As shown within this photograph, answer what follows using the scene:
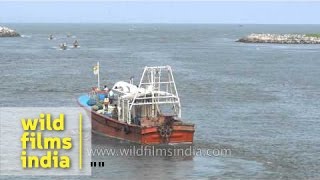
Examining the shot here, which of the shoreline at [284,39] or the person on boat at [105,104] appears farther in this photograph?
the shoreline at [284,39]

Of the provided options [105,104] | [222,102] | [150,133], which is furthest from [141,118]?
[222,102]

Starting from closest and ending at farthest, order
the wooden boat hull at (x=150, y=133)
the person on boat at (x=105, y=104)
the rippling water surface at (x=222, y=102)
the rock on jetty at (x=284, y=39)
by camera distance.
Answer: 1. the rippling water surface at (x=222, y=102)
2. the wooden boat hull at (x=150, y=133)
3. the person on boat at (x=105, y=104)
4. the rock on jetty at (x=284, y=39)

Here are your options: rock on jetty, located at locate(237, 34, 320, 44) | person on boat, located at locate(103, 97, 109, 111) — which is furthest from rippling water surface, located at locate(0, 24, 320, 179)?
rock on jetty, located at locate(237, 34, 320, 44)

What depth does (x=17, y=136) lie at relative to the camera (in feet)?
140

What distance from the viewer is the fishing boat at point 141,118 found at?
133 ft

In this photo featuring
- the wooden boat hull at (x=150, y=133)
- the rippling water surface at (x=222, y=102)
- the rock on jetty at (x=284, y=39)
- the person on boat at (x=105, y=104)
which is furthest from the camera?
the rock on jetty at (x=284, y=39)

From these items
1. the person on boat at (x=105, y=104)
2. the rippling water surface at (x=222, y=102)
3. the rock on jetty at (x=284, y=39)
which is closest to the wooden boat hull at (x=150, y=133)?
the rippling water surface at (x=222, y=102)

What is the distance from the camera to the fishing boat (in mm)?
40594

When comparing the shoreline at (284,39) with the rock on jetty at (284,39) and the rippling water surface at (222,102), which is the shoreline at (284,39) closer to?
the rock on jetty at (284,39)

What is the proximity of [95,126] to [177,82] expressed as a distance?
3343 centimetres

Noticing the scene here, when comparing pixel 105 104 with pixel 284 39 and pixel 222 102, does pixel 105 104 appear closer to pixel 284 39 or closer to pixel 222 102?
pixel 222 102

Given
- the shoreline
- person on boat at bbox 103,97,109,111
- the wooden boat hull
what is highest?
person on boat at bbox 103,97,109,111

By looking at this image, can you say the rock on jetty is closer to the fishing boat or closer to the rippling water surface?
the rippling water surface

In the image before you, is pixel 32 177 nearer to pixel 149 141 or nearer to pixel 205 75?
pixel 149 141
